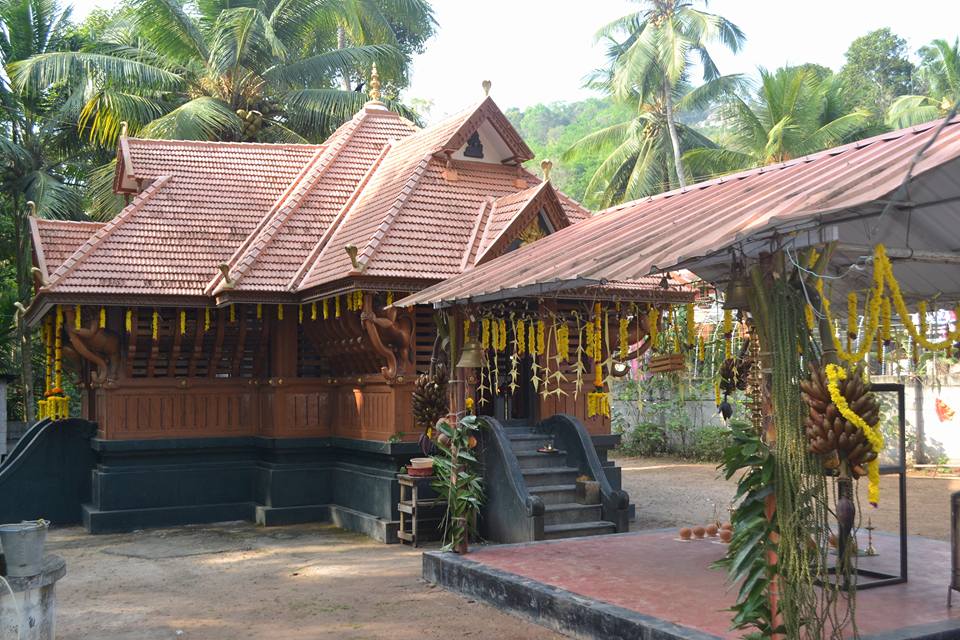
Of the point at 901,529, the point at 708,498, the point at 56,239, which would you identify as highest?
the point at 56,239

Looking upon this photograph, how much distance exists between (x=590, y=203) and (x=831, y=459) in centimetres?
3074

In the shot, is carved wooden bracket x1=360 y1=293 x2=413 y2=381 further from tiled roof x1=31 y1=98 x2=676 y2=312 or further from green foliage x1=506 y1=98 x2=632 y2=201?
green foliage x1=506 y1=98 x2=632 y2=201

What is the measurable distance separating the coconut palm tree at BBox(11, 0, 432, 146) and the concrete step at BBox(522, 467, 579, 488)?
41.8 ft

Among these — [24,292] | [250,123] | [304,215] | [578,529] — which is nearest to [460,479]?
[578,529]

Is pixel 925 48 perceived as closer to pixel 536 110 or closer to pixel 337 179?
pixel 337 179

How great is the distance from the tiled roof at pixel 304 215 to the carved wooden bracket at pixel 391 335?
0.50 metres

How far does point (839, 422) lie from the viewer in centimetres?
541

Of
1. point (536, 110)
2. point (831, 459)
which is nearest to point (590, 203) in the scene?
point (831, 459)

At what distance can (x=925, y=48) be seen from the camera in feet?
131

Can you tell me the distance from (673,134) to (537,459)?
60.3 feet

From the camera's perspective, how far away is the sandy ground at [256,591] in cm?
803

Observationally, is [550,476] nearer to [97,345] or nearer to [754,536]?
[754,536]

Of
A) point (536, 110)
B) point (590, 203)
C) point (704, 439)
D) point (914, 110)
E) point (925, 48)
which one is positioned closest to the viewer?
point (704, 439)

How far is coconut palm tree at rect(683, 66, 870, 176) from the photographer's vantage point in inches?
1014
